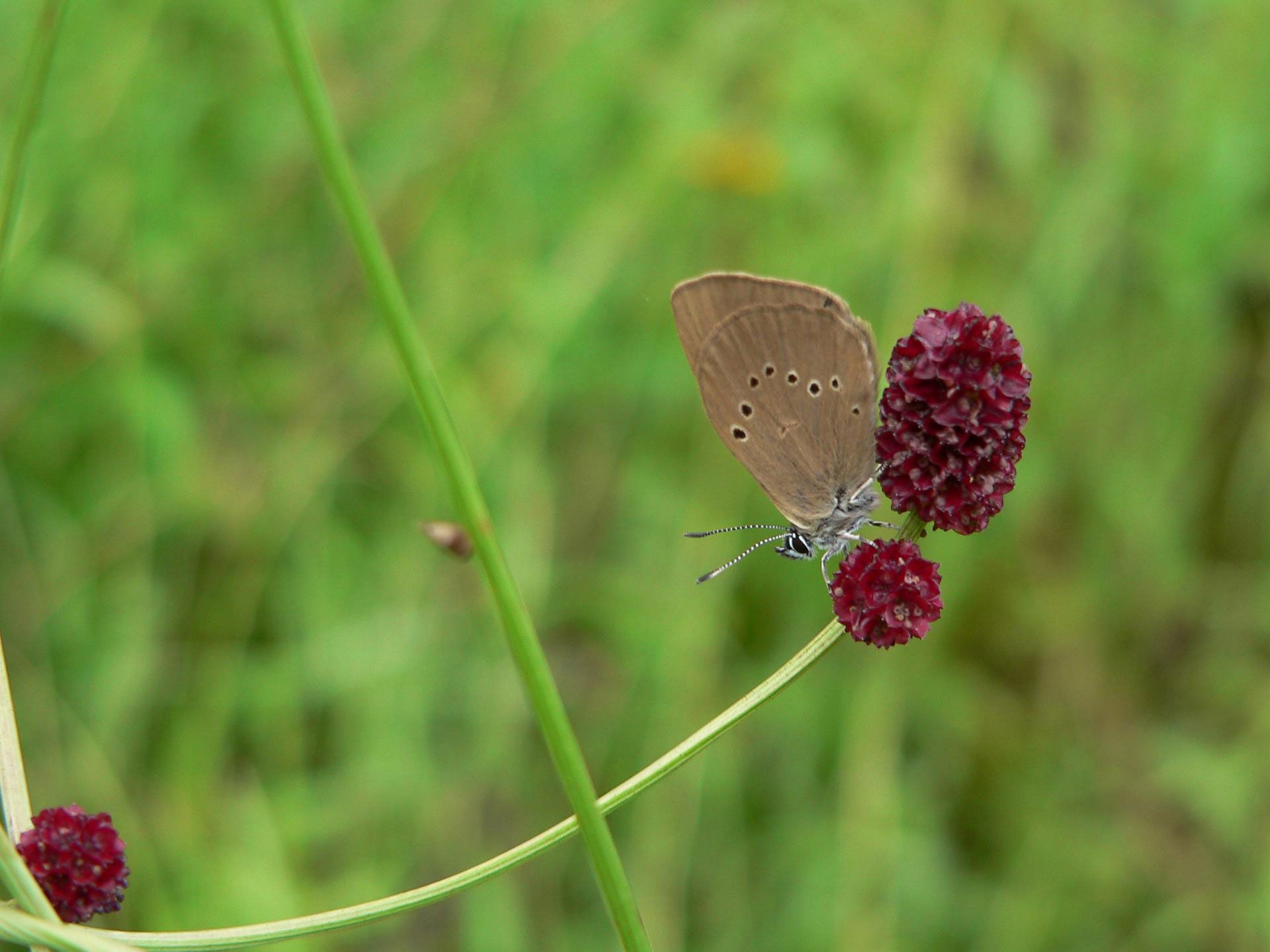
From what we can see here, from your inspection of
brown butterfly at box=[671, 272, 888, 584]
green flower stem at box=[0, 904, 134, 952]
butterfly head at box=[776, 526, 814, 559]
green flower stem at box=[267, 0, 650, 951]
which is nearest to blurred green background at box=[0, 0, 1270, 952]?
butterfly head at box=[776, 526, 814, 559]

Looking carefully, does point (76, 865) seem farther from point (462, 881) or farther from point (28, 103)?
point (28, 103)

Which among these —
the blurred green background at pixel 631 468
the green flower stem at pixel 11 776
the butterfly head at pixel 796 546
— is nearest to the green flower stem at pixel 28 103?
the green flower stem at pixel 11 776

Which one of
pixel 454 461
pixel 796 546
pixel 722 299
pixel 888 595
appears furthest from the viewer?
pixel 796 546

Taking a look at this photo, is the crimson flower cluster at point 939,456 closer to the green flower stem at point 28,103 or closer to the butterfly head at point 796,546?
the butterfly head at point 796,546

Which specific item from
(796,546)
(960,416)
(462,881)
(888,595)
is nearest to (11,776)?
(462,881)

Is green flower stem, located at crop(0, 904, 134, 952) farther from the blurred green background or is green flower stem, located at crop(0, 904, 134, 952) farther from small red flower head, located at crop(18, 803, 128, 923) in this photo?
the blurred green background

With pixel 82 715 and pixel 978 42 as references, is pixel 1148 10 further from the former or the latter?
pixel 82 715
